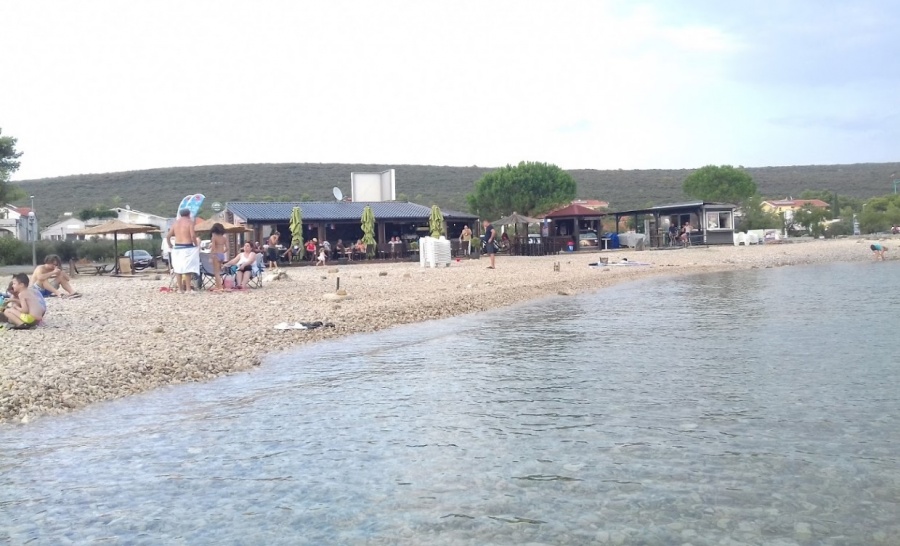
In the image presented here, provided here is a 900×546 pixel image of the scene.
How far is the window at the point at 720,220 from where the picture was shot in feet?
133

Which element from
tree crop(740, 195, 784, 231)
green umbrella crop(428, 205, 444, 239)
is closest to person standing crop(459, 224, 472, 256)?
green umbrella crop(428, 205, 444, 239)

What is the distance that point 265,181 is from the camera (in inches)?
3172

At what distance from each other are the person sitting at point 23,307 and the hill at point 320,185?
56.0 m

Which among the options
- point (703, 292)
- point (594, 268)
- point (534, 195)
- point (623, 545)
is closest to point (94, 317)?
point (623, 545)

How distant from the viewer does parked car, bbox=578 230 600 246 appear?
40344 mm

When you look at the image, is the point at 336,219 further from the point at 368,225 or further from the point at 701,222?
the point at 701,222

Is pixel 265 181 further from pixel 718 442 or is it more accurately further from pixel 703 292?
pixel 718 442

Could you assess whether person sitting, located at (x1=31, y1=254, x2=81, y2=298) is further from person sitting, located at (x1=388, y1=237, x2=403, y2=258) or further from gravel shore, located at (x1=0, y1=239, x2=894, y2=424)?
person sitting, located at (x1=388, y1=237, x2=403, y2=258)

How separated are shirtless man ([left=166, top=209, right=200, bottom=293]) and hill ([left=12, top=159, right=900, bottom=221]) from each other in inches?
2025

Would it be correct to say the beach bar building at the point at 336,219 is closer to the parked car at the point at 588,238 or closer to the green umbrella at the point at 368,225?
the green umbrella at the point at 368,225

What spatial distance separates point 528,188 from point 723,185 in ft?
54.8

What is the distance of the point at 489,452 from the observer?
5984 millimetres

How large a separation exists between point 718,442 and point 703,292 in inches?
525

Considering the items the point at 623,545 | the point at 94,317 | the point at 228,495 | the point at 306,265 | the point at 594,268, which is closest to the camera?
the point at 623,545
